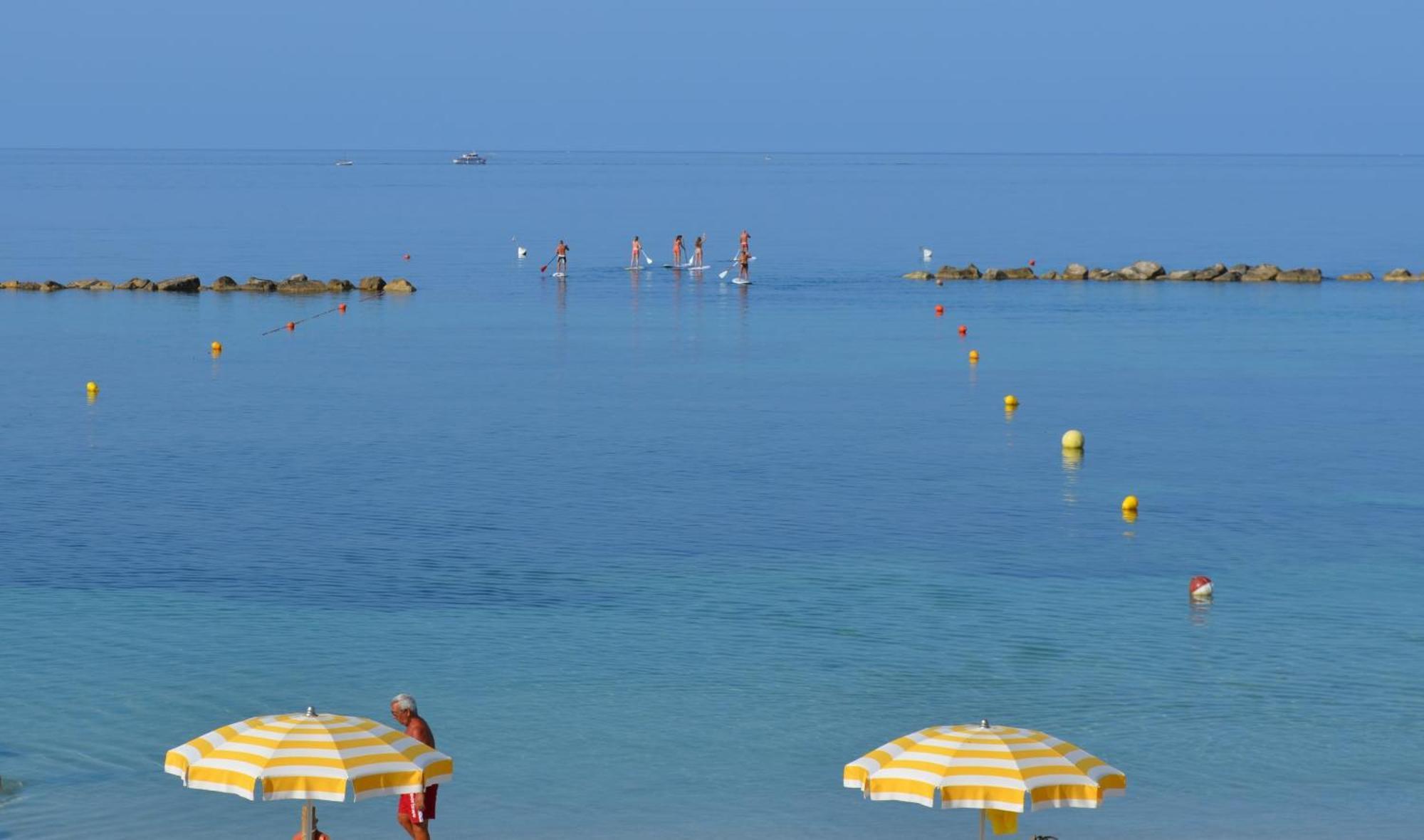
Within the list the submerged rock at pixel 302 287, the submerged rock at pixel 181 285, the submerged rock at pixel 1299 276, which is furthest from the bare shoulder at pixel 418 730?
the submerged rock at pixel 1299 276

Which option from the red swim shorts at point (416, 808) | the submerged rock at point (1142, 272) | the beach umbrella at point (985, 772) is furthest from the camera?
the submerged rock at point (1142, 272)

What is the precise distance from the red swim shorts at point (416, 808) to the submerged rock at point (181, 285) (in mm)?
68421

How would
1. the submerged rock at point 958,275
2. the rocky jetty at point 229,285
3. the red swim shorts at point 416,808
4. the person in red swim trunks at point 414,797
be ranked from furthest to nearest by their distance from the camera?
1. the submerged rock at point 958,275
2. the rocky jetty at point 229,285
3. the red swim shorts at point 416,808
4. the person in red swim trunks at point 414,797

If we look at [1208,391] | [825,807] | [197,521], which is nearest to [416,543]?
[197,521]

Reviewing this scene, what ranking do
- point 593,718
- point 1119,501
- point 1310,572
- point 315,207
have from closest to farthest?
point 593,718, point 1310,572, point 1119,501, point 315,207

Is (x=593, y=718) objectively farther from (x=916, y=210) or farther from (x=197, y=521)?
(x=916, y=210)

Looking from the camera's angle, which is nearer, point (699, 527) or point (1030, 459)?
point (699, 527)

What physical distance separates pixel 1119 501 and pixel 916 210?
495 ft

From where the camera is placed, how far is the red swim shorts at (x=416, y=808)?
1888 centimetres

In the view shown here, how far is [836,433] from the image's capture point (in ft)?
157

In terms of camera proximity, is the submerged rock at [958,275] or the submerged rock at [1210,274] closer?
the submerged rock at [1210,274]

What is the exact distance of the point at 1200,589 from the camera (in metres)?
31.0

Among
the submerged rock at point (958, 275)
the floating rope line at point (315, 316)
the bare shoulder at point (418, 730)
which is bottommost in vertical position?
the bare shoulder at point (418, 730)

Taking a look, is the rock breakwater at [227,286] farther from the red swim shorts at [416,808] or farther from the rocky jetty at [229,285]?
the red swim shorts at [416,808]
